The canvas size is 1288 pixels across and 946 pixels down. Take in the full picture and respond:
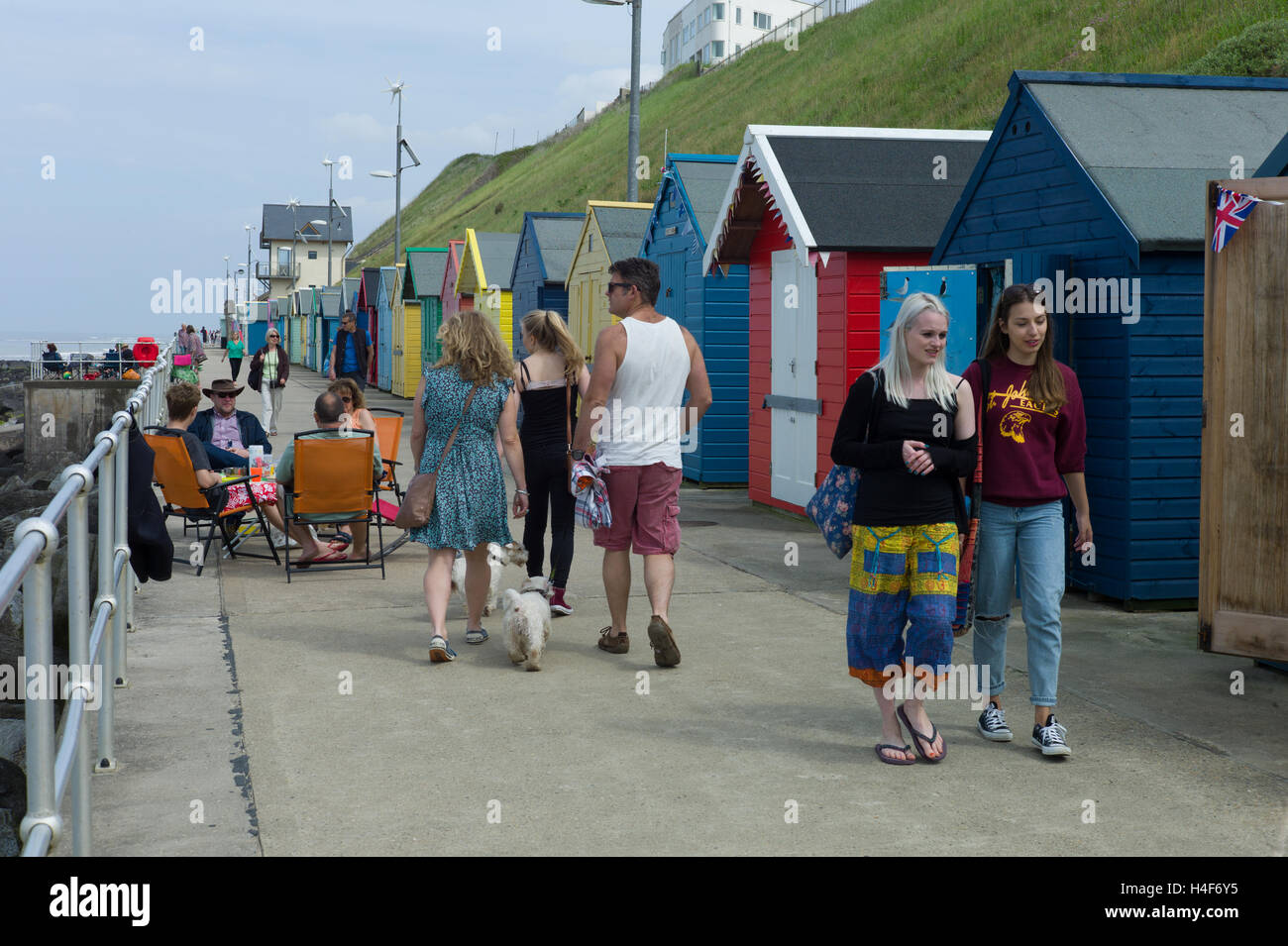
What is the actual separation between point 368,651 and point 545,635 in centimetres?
103

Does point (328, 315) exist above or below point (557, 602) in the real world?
above

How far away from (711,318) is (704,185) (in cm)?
173

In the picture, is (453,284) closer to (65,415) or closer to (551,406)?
(65,415)

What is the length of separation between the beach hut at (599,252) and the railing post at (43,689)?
15.4 metres

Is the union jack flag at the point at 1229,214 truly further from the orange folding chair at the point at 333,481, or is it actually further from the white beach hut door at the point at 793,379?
the white beach hut door at the point at 793,379

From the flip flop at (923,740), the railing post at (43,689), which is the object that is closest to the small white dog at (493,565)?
the flip flop at (923,740)

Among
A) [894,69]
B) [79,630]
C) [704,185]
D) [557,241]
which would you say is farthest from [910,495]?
[894,69]

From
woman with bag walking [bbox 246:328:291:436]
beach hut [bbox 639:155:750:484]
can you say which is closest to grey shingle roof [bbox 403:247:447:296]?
woman with bag walking [bbox 246:328:291:436]

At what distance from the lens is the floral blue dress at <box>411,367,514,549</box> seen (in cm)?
693

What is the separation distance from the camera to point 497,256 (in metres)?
27.4

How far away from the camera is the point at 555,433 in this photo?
7691 millimetres

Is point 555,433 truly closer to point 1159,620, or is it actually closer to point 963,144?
point 1159,620

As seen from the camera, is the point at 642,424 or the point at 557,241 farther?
the point at 557,241

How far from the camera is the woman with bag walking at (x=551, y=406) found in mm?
7645
